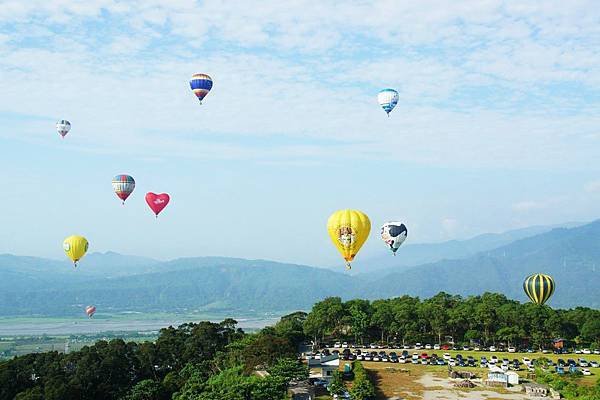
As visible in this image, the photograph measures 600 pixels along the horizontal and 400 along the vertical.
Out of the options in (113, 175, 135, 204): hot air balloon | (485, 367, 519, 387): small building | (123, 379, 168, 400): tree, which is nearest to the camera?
(485, 367, 519, 387): small building

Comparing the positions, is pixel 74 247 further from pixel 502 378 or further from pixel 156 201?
pixel 502 378

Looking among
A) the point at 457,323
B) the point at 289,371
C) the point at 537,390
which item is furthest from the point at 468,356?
the point at 289,371

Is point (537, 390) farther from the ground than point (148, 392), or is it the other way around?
point (537, 390)

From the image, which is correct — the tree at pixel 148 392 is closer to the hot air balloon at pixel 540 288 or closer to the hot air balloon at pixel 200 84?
the hot air balloon at pixel 200 84

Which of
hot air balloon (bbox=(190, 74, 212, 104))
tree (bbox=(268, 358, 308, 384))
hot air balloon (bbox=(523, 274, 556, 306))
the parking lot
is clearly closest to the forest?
tree (bbox=(268, 358, 308, 384))

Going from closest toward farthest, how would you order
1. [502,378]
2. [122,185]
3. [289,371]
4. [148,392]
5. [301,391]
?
1. [301,391]
2. [289,371]
3. [502,378]
4. [148,392]
5. [122,185]

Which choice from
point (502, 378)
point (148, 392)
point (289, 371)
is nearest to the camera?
point (289, 371)

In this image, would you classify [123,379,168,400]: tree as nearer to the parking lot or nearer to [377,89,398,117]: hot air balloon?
the parking lot
